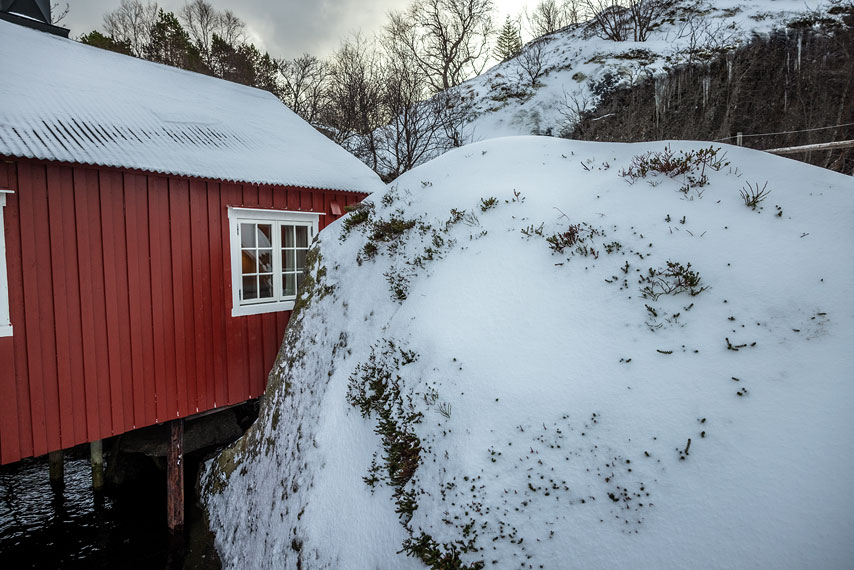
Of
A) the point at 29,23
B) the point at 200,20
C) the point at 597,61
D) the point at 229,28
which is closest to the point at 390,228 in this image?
the point at 29,23

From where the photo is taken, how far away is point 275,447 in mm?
4707

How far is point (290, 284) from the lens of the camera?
24.8 ft

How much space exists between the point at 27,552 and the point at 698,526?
29.0 feet

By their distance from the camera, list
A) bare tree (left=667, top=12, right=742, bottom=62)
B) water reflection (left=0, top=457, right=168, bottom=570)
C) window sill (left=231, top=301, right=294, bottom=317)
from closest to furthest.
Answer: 1. water reflection (left=0, top=457, right=168, bottom=570)
2. window sill (left=231, top=301, right=294, bottom=317)
3. bare tree (left=667, top=12, right=742, bottom=62)

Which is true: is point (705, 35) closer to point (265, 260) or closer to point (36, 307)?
point (265, 260)

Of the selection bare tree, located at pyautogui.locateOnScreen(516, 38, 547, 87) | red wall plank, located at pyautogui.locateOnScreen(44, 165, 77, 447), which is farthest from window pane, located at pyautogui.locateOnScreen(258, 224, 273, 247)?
bare tree, located at pyautogui.locateOnScreen(516, 38, 547, 87)

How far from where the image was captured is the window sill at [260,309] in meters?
6.80

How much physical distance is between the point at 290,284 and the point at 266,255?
0.72 metres

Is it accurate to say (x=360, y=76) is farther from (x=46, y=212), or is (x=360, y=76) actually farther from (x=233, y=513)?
(x=233, y=513)

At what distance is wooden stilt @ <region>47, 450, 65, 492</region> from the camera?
779 cm

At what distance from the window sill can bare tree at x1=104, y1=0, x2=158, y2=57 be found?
25.1m

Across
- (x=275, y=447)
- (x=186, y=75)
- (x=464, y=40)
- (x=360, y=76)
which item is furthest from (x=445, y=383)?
(x=464, y=40)

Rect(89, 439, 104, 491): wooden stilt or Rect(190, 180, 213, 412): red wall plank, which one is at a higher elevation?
Rect(190, 180, 213, 412): red wall plank

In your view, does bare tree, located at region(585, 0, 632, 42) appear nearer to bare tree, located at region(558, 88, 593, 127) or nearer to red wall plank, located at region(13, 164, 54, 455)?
bare tree, located at region(558, 88, 593, 127)
